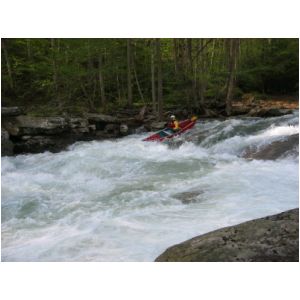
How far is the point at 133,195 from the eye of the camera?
522 centimetres

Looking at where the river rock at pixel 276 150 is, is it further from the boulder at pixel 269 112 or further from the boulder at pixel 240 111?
the boulder at pixel 240 111

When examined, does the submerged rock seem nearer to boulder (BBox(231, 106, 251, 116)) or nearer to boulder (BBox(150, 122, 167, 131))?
boulder (BBox(150, 122, 167, 131))

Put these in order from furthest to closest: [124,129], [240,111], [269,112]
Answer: [240,111] < [269,112] < [124,129]

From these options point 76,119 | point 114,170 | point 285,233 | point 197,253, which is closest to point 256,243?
point 285,233

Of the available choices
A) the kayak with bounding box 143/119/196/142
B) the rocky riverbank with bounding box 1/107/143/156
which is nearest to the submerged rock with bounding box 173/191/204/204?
the kayak with bounding box 143/119/196/142

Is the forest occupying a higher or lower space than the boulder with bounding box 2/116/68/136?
higher

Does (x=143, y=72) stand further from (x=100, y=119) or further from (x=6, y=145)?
(x=6, y=145)

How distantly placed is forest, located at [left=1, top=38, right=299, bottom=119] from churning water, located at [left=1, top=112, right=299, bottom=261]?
404cm

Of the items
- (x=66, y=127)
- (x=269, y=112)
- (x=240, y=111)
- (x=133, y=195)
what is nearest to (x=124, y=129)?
(x=66, y=127)

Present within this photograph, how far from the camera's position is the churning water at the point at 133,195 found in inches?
143

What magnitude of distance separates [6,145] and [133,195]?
4942 millimetres

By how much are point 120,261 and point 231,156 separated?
4.77 meters

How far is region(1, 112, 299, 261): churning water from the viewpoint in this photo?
3641 millimetres
